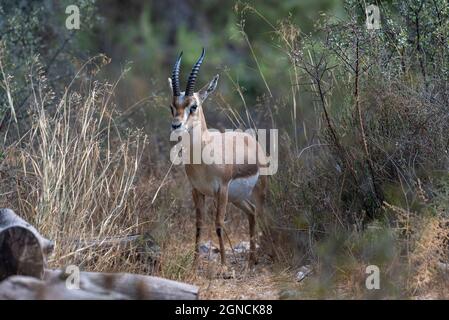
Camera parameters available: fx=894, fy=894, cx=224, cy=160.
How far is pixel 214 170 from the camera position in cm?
951

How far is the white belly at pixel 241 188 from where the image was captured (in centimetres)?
981

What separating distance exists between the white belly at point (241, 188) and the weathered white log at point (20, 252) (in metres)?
3.13

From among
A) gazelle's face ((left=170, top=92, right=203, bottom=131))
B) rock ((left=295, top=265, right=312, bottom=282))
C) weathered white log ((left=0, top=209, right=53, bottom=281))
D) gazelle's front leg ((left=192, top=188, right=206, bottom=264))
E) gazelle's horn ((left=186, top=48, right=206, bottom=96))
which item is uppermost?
gazelle's horn ((left=186, top=48, right=206, bottom=96))

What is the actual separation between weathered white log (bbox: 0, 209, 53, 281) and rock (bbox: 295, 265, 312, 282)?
2781mm

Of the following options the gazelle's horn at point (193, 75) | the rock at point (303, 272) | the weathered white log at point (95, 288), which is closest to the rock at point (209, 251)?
the rock at point (303, 272)

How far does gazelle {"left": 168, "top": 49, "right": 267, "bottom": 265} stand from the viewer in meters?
9.28

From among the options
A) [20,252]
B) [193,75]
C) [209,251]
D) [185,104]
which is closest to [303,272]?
[209,251]

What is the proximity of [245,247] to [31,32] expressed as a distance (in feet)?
14.4

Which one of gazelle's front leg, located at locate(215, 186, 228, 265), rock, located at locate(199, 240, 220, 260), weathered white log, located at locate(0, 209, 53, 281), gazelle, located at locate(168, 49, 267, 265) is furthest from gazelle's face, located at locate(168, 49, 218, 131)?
weathered white log, located at locate(0, 209, 53, 281)

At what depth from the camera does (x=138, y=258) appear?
8.68 meters

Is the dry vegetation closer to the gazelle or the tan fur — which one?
the gazelle

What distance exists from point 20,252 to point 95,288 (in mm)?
664

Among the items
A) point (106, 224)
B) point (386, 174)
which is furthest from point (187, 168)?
point (386, 174)

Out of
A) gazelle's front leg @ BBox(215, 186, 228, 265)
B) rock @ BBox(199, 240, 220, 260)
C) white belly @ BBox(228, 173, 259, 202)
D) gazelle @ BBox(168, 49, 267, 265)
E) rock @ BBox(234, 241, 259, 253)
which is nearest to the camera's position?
gazelle @ BBox(168, 49, 267, 265)
